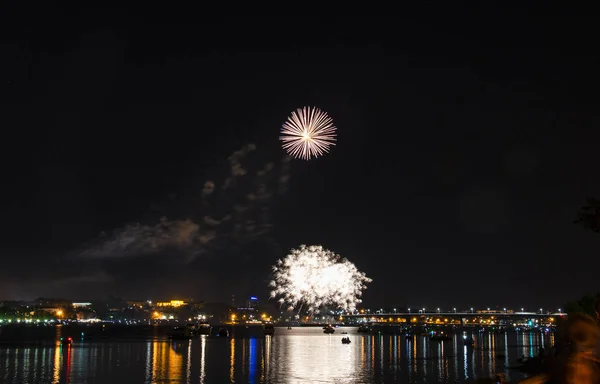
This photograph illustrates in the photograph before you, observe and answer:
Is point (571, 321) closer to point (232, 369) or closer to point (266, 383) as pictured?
point (266, 383)

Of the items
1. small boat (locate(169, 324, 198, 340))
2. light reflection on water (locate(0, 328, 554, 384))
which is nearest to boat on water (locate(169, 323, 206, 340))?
small boat (locate(169, 324, 198, 340))

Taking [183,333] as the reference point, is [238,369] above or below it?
above

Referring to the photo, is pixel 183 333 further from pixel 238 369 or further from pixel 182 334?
pixel 238 369

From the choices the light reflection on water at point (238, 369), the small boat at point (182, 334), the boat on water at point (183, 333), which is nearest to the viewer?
the light reflection on water at point (238, 369)

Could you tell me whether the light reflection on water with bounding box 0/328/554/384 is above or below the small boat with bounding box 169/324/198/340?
above

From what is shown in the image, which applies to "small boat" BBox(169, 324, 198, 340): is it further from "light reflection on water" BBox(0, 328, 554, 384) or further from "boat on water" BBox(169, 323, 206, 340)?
"light reflection on water" BBox(0, 328, 554, 384)

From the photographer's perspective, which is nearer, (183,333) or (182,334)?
(182,334)

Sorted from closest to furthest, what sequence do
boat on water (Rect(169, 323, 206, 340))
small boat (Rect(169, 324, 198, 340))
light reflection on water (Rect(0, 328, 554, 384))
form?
light reflection on water (Rect(0, 328, 554, 384)), small boat (Rect(169, 324, 198, 340)), boat on water (Rect(169, 323, 206, 340))

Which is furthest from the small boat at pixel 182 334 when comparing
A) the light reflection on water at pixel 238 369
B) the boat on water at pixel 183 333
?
the light reflection on water at pixel 238 369

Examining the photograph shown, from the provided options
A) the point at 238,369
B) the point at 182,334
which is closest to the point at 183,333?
the point at 182,334

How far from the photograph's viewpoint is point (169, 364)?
64.1 meters

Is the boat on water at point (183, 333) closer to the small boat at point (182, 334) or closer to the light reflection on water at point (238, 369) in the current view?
the small boat at point (182, 334)

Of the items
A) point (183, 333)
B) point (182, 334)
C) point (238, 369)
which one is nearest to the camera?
point (238, 369)

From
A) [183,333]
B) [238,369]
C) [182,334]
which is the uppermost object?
[238,369]
